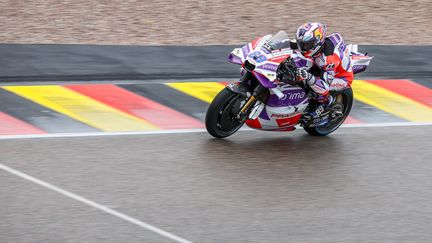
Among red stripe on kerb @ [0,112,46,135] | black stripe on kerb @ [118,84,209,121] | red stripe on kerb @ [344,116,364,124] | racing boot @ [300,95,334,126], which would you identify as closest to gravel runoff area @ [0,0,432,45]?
black stripe on kerb @ [118,84,209,121]

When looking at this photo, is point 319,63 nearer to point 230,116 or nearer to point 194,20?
point 230,116

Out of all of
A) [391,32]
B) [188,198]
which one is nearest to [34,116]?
[188,198]

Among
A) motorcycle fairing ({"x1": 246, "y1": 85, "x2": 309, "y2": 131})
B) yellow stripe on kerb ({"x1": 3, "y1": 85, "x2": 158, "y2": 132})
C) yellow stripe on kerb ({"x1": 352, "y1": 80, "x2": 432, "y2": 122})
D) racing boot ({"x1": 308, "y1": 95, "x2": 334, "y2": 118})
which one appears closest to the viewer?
motorcycle fairing ({"x1": 246, "y1": 85, "x2": 309, "y2": 131})

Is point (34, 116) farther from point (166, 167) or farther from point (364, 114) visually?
point (364, 114)

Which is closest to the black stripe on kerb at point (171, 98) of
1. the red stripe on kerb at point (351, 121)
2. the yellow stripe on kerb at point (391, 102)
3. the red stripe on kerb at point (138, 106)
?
the red stripe on kerb at point (138, 106)

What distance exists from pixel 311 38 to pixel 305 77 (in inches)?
18.1

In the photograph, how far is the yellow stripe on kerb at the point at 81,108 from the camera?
38.4 feet

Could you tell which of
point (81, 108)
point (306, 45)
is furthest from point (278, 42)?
point (81, 108)

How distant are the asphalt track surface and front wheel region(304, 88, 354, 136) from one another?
0.12 metres

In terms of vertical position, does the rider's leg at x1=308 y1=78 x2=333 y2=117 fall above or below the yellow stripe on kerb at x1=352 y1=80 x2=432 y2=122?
above

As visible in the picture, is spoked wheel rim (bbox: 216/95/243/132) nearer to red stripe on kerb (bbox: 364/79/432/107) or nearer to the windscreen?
the windscreen

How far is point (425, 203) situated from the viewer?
9.60m

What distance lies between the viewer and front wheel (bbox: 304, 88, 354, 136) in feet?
38.6

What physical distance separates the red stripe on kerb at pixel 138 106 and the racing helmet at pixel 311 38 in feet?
5.60
